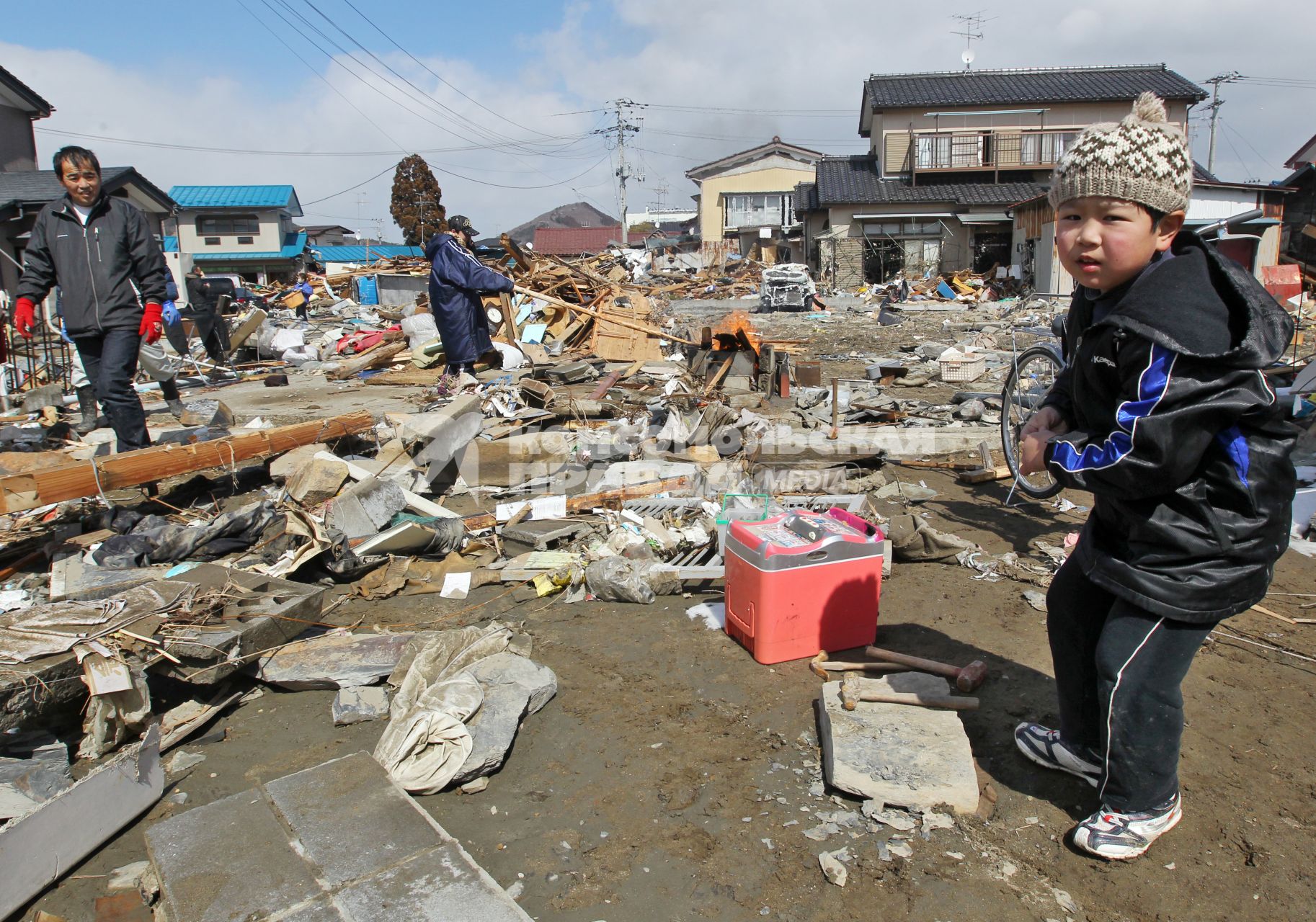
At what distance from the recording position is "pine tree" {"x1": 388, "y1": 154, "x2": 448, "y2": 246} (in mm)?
43156

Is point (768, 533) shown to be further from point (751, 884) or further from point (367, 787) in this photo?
point (367, 787)

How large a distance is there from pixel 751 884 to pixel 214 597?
91.3 inches

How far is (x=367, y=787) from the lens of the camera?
2.18 meters

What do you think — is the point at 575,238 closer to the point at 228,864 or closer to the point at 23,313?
the point at 23,313

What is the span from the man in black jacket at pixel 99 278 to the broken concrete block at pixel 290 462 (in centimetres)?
77

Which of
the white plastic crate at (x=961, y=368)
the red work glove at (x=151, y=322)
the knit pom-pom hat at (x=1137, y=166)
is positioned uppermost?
the knit pom-pom hat at (x=1137, y=166)

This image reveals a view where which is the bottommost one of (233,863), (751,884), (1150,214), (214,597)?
(751,884)

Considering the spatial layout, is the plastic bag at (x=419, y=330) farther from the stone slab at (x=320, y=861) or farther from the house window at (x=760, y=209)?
the house window at (x=760, y=209)

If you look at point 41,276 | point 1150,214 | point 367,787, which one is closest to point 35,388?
point 41,276

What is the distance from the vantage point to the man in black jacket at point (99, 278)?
470 cm

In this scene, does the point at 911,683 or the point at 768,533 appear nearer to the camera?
the point at 911,683

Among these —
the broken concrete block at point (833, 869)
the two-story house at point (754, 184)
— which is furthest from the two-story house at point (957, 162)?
the broken concrete block at point (833, 869)

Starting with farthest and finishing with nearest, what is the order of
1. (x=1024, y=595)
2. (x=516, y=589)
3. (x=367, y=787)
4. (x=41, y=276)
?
(x=41, y=276), (x=516, y=589), (x=1024, y=595), (x=367, y=787)

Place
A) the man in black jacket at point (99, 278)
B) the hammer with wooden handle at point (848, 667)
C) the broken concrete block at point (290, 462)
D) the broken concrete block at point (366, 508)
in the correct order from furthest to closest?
the broken concrete block at point (290, 462) → the man in black jacket at point (99, 278) → the broken concrete block at point (366, 508) → the hammer with wooden handle at point (848, 667)
